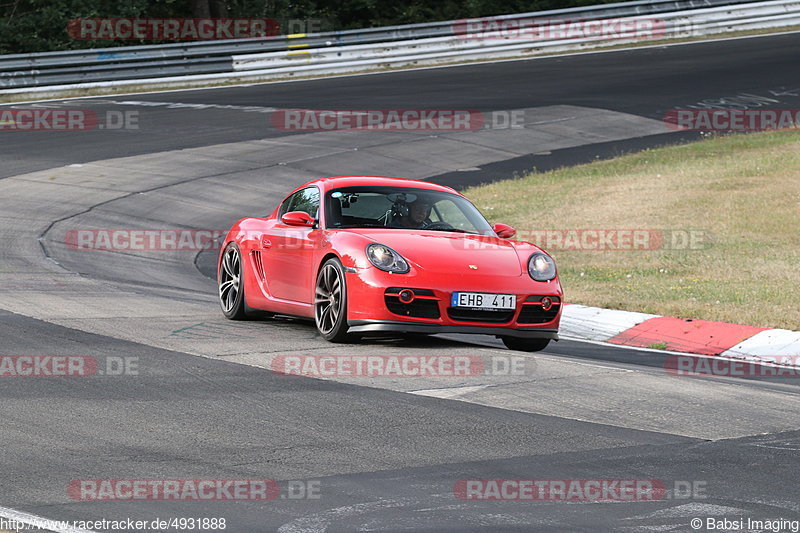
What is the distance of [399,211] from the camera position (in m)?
10.4

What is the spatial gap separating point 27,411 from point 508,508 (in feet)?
10.1

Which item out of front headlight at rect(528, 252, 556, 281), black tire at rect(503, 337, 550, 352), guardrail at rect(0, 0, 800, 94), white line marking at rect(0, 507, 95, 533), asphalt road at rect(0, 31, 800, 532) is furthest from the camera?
guardrail at rect(0, 0, 800, 94)

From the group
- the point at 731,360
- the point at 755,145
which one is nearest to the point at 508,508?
the point at 731,360

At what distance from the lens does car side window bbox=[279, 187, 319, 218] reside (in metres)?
10.7

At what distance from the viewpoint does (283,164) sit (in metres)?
23.1

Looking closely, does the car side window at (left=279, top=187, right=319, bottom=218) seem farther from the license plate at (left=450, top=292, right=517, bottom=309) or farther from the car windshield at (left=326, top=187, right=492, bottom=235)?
the license plate at (left=450, top=292, right=517, bottom=309)

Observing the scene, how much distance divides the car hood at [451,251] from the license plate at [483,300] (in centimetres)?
17

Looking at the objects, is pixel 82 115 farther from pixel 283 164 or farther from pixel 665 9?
pixel 665 9

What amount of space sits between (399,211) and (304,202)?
3.52 ft

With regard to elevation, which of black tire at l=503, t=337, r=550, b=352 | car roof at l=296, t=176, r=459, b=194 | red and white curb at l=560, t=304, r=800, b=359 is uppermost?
car roof at l=296, t=176, r=459, b=194

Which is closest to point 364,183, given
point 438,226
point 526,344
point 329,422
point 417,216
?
point 417,216

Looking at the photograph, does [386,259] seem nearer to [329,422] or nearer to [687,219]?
[329,422]

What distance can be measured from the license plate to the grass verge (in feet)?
10.7

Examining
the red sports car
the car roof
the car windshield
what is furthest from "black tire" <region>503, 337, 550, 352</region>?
the car roof
